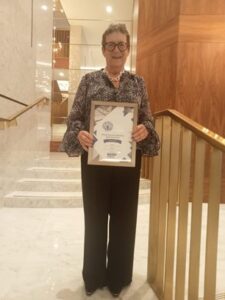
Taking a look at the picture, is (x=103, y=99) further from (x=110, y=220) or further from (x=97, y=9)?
(x=97, y=9)

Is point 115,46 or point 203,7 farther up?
point 203,7

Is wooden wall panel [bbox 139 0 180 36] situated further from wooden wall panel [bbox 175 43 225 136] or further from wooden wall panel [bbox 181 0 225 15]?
wooden wall panel [bbox 175 43 225 136]

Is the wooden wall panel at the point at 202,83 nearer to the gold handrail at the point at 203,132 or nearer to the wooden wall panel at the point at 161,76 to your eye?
the wooden wall panel at the point at 161,76

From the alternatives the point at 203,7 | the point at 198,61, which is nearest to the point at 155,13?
the point at 203,7

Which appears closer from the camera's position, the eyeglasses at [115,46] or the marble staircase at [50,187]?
the eyeglasses at [115,46]

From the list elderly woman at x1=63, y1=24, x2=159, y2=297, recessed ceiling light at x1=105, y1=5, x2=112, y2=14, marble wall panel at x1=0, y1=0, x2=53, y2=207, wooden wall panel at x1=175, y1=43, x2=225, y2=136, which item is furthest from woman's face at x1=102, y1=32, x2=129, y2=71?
recessed ceiling light at x1=105, y1=5, x2=112, y2=14

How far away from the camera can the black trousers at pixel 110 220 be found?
188 cm

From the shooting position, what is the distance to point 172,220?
183 centimetres

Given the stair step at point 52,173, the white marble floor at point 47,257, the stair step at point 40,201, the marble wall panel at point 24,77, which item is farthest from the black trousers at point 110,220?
the stair step at point 52,173

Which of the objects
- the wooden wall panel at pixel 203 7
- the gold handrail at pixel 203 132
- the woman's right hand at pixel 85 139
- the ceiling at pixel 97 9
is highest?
the ceiling at pixel 97 9

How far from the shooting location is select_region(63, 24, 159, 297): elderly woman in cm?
176

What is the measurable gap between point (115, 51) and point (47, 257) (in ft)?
5.47

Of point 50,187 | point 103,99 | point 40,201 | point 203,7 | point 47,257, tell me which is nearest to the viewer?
point 103,99

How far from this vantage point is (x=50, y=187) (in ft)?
14.7
